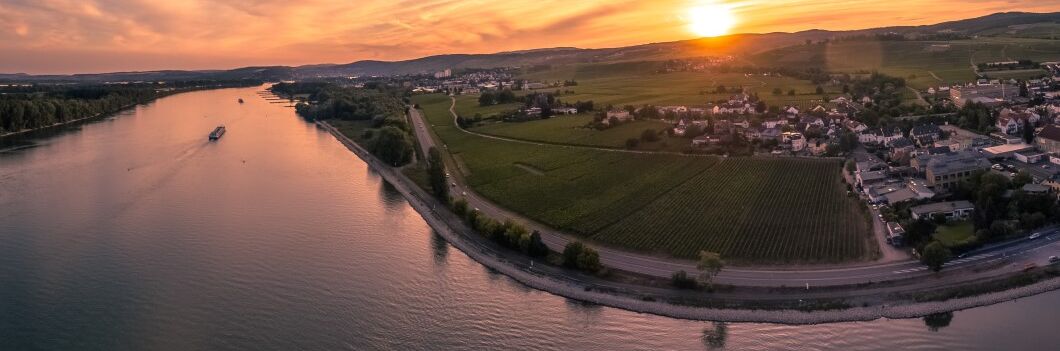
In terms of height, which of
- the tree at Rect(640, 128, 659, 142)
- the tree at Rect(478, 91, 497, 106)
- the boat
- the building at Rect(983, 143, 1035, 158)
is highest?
the tree at Rect(478, 91, 497, 106)

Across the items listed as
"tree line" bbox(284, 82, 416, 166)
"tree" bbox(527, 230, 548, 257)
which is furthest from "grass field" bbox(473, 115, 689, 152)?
"tree" bbox(527, 230, 548, 257)

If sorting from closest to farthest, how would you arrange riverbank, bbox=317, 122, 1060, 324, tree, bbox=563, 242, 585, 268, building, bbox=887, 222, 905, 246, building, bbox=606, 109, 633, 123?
riverbank, bbox=317, 122, 1060, 324, tree, bbox=563, 242, 585, 268, building, bbox=887, 222, 905, 246, building, bbox=606, 109, 633, 123

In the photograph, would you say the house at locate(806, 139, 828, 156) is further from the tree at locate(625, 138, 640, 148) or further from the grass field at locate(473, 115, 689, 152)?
the tree at locate(625, 138, 640, 148)

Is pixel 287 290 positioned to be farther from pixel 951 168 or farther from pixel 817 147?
pixel 817 147

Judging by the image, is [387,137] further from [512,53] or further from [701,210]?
[512,53]

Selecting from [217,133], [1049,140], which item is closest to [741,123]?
[1049,140]

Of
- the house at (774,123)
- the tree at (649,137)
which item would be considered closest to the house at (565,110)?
the tree at (649,137)

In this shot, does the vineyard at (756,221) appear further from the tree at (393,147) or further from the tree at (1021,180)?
the tree at (393,147)
